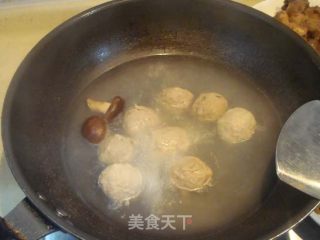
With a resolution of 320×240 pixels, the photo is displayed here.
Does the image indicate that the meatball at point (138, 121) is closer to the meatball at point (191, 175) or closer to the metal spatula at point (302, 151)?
the meatball at point (191, 175)

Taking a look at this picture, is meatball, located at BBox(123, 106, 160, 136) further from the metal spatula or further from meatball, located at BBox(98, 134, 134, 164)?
the metal spatula

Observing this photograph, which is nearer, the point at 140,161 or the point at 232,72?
the point at 140,161

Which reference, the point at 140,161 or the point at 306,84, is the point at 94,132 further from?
the point at 306,84

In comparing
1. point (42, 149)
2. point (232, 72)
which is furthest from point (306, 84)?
point (42, 149)

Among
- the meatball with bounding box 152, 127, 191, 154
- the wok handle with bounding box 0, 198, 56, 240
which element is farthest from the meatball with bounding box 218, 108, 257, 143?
the wok handle with bounding box 0, 198, 56, 240

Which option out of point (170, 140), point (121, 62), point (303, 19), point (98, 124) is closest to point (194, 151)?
point (170, 140)

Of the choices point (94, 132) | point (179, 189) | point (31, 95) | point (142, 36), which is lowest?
point (179, 189)

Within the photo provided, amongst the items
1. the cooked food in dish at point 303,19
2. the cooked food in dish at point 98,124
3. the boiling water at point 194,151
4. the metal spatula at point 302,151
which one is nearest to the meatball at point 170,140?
the boiling water at point 194,151
